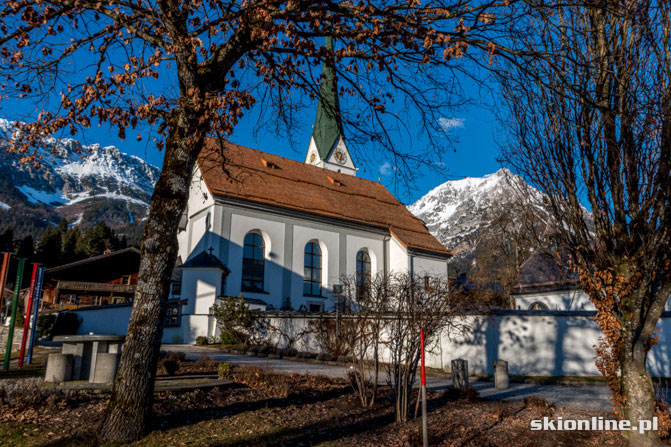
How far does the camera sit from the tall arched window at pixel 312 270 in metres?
30.9

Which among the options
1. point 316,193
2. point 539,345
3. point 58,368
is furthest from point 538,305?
Result: point 58,368

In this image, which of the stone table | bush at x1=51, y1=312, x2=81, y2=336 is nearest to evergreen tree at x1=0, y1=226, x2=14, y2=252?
bush at x1=51, y1=312, x2=81, y2=336

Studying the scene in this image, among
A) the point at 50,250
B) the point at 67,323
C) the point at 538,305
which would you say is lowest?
the point at 67,323

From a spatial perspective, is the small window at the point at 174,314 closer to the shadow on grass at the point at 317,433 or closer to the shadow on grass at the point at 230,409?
the shadow on grass at the point at 230,409

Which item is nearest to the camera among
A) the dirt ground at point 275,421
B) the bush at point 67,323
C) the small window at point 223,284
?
the dirt ground at point 275,421

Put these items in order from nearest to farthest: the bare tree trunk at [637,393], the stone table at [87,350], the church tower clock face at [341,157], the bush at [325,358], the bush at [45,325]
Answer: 1. the bare tree trunk at [637,393]
2. the stone table at [87,350]
3. the bush at [325,358]
4. the bush at [45,325]
5. the church tower clock face at [341,157]

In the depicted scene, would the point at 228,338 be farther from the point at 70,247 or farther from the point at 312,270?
the point at 70,247

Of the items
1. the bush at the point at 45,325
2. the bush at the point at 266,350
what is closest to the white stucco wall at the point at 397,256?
the bush at the point at 266,350

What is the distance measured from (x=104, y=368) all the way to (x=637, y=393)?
27.6 ft

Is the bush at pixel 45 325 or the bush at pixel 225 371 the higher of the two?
the bush at pixel 45 325

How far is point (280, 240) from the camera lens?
97.0 feet

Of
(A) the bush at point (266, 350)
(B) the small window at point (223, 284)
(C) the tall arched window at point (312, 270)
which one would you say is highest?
(C) the tall arched window at point (312, 270)

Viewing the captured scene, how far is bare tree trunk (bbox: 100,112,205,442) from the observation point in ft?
17.6

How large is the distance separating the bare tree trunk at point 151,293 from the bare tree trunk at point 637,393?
6.10 metres
